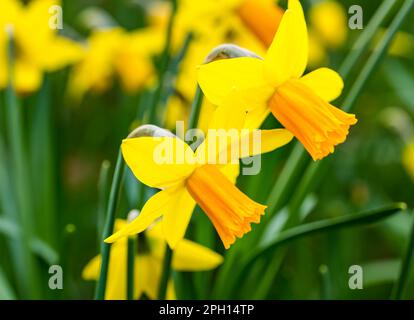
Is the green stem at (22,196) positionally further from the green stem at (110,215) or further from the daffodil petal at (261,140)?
the daffodil petal at (261,140)

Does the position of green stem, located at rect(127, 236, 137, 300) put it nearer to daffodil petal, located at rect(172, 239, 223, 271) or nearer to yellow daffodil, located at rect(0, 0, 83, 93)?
daffodil petal, located at rect(172, 239, 223, 271)

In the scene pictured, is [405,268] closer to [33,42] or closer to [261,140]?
[261,140]

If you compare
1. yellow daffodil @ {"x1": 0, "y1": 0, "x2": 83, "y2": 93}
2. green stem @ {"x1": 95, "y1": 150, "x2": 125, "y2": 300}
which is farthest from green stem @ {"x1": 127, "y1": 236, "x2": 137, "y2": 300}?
yellow daffodil @ {"x1": 0, "y1": 0, "x2": 83, "y2": 93}

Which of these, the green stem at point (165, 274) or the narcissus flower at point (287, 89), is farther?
the green stem at point (165, 274)

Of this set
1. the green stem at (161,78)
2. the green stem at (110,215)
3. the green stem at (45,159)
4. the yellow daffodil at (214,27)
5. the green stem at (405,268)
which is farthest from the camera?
the green stem at (45,159)

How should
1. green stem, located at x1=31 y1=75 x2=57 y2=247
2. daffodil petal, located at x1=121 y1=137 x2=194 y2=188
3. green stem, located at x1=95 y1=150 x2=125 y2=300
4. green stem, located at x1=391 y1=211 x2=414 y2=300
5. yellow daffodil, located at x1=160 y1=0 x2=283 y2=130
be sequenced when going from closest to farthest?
1. daffodil petal, located at x1=121 y1=137 x2=194 y2=188
2. green stem, located at x1=95 y1=150 x2=125 y2=300
3. green stem, located at x1=391 y1=211 x2=414 y2=300
4. yellow daffodil, located at x1=160 y1=0 x2=283 y2=130
5. green stem, located at x1=31 y1=75 x2=57 y2=247

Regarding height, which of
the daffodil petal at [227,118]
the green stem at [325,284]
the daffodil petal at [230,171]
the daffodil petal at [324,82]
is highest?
the daffodil petal at [324,82]

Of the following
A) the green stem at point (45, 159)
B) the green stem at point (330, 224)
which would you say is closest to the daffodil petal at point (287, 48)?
the green stem at point (330, 224)
